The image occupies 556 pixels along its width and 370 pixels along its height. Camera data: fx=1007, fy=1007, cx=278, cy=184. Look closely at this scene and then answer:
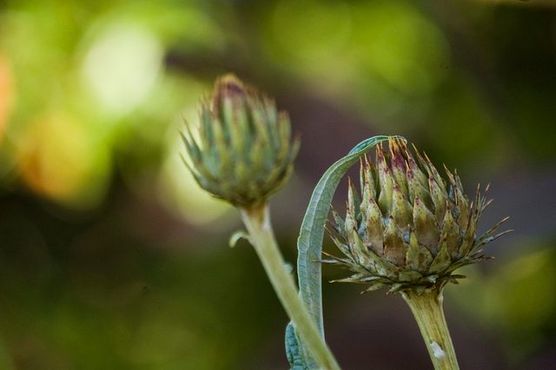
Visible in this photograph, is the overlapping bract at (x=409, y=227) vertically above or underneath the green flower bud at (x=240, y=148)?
underneath

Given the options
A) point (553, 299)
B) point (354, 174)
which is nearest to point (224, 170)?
point (354, 174)

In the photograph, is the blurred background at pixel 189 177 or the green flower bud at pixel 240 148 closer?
the green flower bud at pixel 240 148

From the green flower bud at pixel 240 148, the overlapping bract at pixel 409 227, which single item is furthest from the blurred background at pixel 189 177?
the green flower bud at pixel 240 148


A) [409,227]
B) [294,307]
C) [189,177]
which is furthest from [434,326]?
[189,177]

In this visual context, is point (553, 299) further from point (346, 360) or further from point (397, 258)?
point (397, 258)

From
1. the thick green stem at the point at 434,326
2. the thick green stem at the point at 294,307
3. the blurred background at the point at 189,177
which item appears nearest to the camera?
the thick green stem at the point at 294,307

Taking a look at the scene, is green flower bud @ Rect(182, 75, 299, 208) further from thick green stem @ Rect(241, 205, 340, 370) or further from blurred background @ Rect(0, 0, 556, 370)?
blurred background @ Rect(0, 0, 556, 370)

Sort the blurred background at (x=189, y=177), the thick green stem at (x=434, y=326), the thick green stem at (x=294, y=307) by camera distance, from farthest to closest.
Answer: the blurred background at (x=189, y=177) → the thick green stem at (x=434, y=326) → the thick green stem at (x=294, y=307)

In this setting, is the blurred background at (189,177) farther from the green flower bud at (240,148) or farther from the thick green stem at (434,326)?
the green flower bud at (240,148)

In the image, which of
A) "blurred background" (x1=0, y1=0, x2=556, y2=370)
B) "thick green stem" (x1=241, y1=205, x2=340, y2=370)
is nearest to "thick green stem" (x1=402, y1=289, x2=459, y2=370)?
"thick green stem" (x1=241, y1=205, x2=340, y2=370)
